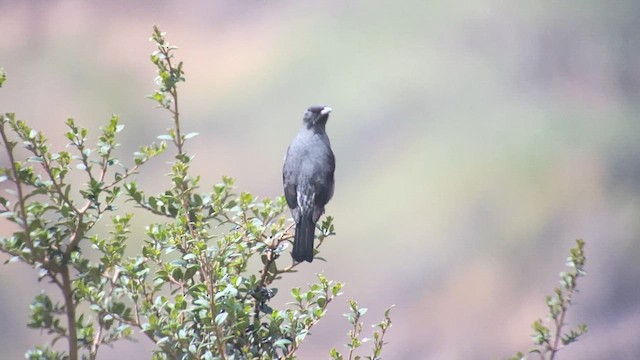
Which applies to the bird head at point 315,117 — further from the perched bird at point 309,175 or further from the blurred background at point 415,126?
the blurred background at point 415,126

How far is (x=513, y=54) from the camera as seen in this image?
4.41 meters

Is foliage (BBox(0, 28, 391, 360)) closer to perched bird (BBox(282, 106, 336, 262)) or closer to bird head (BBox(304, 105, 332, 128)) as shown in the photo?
perched bird (BBox(282, 106, 336, 262))

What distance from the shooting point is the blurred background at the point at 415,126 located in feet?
13.6

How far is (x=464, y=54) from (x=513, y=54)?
0.27 meters

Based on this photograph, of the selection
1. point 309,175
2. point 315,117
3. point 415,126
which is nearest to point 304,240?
point 309,175

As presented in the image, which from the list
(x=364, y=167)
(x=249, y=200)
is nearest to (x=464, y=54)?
(x=364, y=167)

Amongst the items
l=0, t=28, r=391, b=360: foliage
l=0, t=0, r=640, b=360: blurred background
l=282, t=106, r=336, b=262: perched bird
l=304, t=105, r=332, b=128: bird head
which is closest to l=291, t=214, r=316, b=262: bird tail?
l=282, t=106, r=336, b=262: perched bird

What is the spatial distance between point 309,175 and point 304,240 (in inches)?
17.5

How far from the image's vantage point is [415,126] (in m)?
4.30

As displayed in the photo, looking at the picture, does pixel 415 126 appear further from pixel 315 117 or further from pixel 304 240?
pixel 304 240

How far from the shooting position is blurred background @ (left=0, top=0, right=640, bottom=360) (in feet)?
13.6

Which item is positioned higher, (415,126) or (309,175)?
(415,126)

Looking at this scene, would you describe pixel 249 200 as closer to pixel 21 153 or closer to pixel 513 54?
pixel 21 153

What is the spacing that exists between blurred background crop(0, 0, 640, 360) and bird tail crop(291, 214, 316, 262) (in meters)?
1.39
